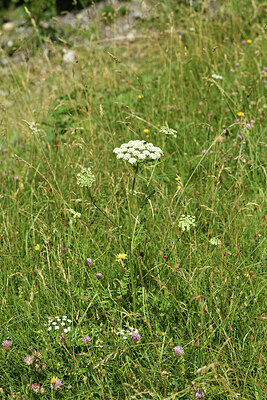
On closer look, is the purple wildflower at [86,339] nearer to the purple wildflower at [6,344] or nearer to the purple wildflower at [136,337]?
the purple wildflower at [136,337]

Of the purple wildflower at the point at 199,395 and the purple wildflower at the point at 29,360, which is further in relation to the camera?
the purple wildflower at the point at 29,360

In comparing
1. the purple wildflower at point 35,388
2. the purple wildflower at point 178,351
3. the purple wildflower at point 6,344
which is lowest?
the purple wildflower at point 35,388

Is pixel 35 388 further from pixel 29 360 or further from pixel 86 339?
pixel 86 339

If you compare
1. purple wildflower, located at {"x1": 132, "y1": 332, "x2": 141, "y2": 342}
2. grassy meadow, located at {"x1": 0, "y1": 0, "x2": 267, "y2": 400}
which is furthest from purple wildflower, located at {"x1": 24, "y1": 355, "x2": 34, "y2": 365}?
purple wildflower, located at {"x1": 132, "y1": 332, "x2": 141, "y2": 342}

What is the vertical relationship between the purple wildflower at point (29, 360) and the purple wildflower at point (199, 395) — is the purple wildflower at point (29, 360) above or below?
above

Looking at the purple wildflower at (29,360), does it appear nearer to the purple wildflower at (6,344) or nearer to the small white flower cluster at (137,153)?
the purple wildflower at (6,344)

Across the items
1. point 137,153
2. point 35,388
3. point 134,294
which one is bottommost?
point 35,388

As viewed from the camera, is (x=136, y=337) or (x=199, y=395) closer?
(x=199, y=395)

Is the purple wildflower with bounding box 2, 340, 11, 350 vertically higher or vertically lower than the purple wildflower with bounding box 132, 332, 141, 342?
higher

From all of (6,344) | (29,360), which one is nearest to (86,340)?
(29,360)

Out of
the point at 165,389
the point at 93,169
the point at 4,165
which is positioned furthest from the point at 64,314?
the point at 4,165

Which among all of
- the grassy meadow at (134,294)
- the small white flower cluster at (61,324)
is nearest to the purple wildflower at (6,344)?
the grassy meadow at (134,294)

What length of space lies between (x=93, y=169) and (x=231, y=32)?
2.57 metres

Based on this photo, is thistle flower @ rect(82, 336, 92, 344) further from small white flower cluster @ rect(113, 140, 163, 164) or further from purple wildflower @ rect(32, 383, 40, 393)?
small white flower cluster @ rect(113, 140, 163, 164)
